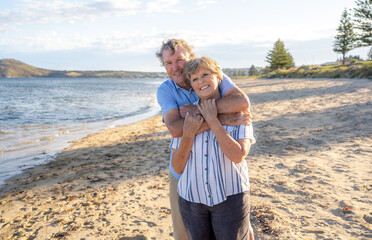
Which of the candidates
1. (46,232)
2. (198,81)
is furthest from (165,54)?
(46,232)

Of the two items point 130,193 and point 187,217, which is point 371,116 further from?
point 187,217

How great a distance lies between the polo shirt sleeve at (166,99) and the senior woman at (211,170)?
0.28 meters

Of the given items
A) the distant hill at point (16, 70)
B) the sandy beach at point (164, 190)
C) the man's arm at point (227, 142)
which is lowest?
the sandy beach at point (164, 190)

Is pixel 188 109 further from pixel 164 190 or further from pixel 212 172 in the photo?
pixel 164 190

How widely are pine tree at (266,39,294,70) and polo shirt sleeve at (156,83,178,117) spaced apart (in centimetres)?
6772

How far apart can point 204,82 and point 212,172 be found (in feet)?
1.96

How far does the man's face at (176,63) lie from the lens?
2191 millimetres

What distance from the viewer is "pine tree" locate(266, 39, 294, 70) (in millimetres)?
64875

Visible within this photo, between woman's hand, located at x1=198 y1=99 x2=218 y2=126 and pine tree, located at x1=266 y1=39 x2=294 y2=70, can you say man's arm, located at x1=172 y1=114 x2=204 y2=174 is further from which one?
pine tree, located at x1=266 y1=39 x2=294 y2=70

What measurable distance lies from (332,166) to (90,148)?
20.9 feet

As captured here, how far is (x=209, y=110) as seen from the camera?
70.8 inches

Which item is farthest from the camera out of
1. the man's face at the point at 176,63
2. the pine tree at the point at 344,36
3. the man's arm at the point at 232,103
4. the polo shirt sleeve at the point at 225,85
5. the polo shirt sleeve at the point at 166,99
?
the pine tree at the point at 344,36

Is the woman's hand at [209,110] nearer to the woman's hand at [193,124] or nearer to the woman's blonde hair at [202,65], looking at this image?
the woman's hand at [193,124]

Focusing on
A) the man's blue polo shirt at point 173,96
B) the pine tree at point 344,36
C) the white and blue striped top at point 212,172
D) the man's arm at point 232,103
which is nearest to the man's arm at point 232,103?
the man's arm at point 232,103
